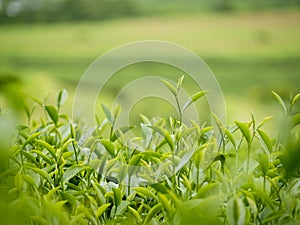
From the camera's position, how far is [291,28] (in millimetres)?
4742

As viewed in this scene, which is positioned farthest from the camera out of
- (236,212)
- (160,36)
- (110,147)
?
(160,36)

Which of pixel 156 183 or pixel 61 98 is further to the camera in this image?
pixel 61 98

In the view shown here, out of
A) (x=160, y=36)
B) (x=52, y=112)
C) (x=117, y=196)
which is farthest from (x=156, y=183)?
(x=160, y=36)

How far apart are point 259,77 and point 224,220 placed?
3.84 m

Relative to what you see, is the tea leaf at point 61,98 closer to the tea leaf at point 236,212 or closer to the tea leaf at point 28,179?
the tea leaf at point 28,179

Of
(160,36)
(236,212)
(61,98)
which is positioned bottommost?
(236,212)

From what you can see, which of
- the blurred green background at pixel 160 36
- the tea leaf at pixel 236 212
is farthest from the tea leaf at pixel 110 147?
the blurred green background at pixel 160 36

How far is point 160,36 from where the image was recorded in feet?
15.1

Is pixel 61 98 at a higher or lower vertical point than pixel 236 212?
higher

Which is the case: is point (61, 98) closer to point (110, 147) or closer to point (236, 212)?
point (110, 147)

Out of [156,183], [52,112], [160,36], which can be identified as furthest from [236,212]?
[160,36]

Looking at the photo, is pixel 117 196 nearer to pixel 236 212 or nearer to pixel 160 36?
pixel 236 212

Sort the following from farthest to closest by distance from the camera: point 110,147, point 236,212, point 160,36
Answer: point 160,36 < point 110,147 < point 236,212

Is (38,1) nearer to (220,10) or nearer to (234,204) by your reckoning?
(220,10)
